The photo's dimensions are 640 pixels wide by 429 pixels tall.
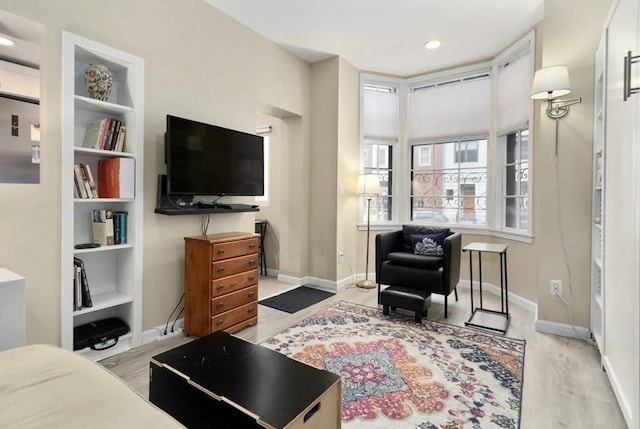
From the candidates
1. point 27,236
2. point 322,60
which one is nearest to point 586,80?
point 322,60

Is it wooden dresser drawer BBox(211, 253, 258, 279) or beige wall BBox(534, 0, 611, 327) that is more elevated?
beige wall BBox(534, 0, 611, 327)

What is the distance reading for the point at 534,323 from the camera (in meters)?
3.04

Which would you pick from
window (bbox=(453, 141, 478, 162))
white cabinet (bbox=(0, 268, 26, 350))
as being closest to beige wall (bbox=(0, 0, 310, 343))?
white cabinet (bbox=(0, 268, 26, 350))

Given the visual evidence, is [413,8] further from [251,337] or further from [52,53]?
[251,337]

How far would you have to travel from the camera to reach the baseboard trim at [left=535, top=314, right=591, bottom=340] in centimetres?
272

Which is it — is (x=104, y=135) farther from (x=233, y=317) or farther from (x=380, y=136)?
(x=380, y=136)

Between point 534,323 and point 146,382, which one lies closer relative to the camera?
point 146,382

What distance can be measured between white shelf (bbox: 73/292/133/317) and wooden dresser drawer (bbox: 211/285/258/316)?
62 centimetres

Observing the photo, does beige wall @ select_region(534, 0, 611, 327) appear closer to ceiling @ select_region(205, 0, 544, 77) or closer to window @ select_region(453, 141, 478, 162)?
ceiling @ select_region(205, 0, 544, 77)

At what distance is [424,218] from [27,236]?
4.20 metres

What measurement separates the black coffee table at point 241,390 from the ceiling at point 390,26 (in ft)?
9.71

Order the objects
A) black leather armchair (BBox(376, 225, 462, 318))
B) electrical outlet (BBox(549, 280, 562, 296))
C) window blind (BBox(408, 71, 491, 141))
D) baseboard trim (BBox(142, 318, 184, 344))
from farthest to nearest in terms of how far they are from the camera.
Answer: window blind (BBox(408, 71, 491, 141)), black leather armchair (BBox(376, 225, 462, 318)), electrical outlet (BBox(549, 280, 562, 296)), baseboard trim (BBox(142, 318, 184, 344))

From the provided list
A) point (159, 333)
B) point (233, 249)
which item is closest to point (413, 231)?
point (233, 249)

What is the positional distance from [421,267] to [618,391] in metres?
1.68
